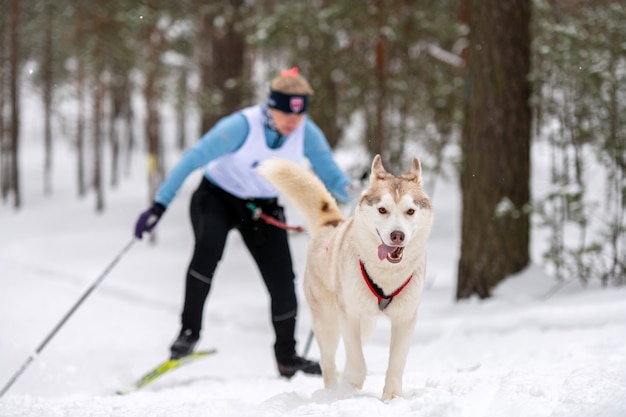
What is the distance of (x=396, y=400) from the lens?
9.53 feet

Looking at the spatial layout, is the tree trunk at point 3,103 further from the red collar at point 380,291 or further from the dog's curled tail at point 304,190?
the red collar at point 380,291

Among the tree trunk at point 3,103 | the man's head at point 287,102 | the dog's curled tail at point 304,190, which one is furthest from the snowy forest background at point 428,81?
the dog's curled tail at point 304,190

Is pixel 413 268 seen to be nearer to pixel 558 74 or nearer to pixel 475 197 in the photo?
pixel 475 197

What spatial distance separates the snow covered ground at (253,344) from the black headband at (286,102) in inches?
69.5

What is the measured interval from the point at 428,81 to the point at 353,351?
7.70 metres

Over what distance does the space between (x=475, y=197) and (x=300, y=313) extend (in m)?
2.55

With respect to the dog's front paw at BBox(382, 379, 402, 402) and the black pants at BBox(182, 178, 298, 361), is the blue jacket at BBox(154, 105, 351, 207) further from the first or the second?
the dog's front paw at BBox(382, 379, 402, 402)

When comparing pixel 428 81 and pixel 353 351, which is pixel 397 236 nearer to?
pixel 353 351

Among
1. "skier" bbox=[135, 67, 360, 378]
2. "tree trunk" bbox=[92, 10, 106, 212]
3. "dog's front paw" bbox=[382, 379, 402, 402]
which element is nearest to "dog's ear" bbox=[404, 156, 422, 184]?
"dog's front paw" bbox=[382, 379, 402, 402]

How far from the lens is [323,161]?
4582 mm

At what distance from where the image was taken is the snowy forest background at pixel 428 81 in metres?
6.63

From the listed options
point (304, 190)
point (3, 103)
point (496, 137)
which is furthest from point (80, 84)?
point (304, 190)

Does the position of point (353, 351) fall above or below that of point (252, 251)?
below

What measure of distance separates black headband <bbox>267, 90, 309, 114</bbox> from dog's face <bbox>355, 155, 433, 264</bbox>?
4.64 ft
